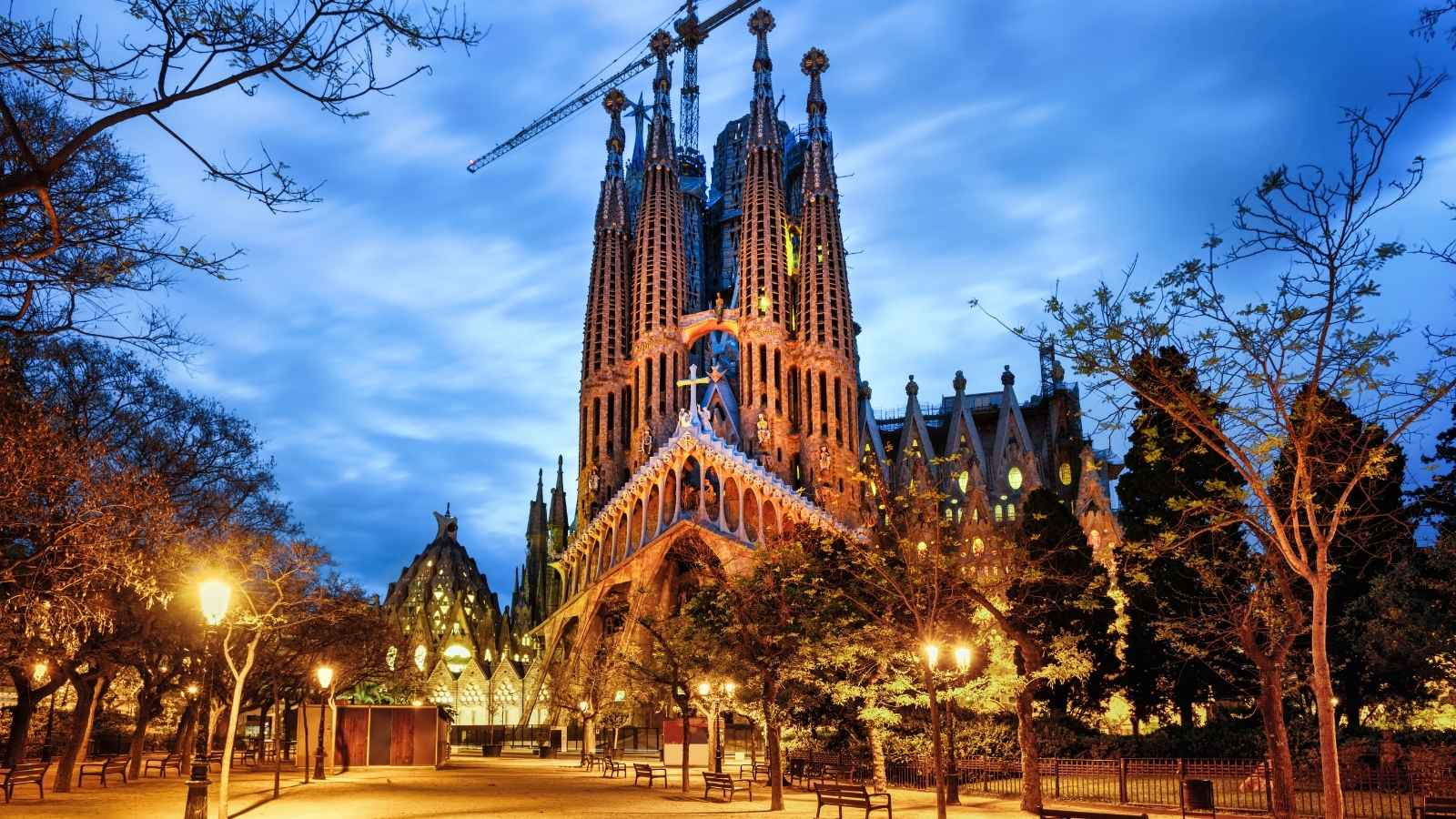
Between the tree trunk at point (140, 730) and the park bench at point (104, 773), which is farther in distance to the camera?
the tree trunk at point (140, 730)

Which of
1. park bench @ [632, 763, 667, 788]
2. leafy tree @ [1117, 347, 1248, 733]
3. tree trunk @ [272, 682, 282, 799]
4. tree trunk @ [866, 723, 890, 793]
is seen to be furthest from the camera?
leafy tree @ [1117, 347, 1248, 733]

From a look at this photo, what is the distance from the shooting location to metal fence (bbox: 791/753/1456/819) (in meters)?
21.5

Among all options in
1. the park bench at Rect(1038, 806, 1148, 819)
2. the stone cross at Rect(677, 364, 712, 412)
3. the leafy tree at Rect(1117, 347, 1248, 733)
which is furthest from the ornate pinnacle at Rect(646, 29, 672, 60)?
the park bench at Rect(1038, 806, 1148, 819)

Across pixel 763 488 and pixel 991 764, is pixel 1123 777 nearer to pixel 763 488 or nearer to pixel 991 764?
pixel 991 764

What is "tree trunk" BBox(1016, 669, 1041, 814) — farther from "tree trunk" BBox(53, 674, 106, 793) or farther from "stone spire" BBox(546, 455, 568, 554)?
"stone spire" BBox(546, 455, 568, 554)

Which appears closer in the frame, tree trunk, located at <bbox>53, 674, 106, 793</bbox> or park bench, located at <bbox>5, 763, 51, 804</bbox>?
park bench, located at <bbox>5, 763, 51, 804</bbox>

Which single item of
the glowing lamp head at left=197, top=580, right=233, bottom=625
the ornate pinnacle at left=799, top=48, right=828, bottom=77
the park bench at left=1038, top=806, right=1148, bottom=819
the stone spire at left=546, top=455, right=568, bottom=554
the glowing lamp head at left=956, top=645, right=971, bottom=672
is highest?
the ornate pinnacle at left=799, top=48, right=828, bottom=77

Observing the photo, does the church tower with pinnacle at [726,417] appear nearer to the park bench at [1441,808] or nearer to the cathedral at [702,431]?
the cathedral at [702,431]

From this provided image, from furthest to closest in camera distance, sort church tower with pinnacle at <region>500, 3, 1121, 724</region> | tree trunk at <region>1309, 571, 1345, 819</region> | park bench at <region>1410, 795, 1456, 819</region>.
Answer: church tower with pinnacle at <region>500, 3, 1121, 724</region> → park bench at <region>1410, 795, 1456, 819</region> → tree trunk at <region>1309, 571, 1345, 819</region>

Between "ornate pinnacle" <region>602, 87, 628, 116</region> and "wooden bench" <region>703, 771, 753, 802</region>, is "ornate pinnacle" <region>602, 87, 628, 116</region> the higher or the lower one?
the higher one

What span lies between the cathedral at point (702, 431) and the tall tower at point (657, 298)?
139 mm

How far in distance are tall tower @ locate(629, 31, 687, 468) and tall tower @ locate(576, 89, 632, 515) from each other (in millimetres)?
1103

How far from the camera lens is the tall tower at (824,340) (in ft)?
228

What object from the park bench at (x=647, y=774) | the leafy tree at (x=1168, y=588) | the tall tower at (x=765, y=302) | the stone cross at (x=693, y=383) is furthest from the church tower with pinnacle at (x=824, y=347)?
the park bench at (x=647, y=774)
